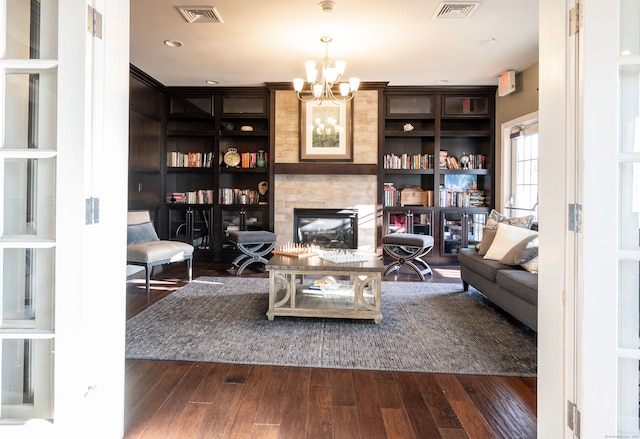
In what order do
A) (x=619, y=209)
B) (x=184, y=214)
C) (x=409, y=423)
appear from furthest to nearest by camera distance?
(x=184, y=214)
(x=409, y=423)
(x=619, y=209)

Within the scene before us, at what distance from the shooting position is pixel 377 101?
5574 millimetres

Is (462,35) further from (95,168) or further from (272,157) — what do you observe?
(95,168)

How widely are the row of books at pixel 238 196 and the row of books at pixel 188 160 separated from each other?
1.64ft

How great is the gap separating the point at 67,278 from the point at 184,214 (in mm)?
4923

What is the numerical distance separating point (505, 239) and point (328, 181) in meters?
2.88

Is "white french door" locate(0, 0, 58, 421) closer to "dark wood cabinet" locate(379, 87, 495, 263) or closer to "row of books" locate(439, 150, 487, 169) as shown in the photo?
"dark wood cabinet" locate(379, 87, 495, 263)

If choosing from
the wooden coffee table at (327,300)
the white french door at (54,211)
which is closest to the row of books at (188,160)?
the wooden coffee table at (327,300)

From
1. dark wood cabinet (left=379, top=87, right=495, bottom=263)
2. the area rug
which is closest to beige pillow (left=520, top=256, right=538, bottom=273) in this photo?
the area rug

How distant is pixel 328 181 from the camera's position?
570 cm

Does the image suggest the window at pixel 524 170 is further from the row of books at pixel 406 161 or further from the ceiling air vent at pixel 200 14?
the ceiling air vent at pixel 200 14

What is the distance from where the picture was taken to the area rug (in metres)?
2.30

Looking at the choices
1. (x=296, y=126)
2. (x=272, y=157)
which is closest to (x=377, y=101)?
(x=296, y=126)

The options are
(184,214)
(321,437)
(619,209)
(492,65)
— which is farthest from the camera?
(184,214)

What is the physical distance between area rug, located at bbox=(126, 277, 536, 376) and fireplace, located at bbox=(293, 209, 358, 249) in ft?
6.77
